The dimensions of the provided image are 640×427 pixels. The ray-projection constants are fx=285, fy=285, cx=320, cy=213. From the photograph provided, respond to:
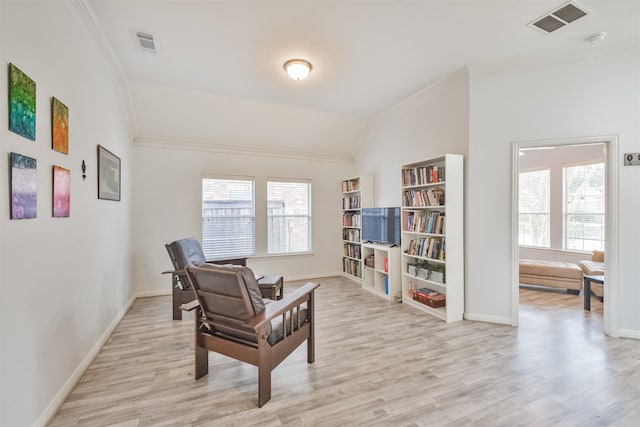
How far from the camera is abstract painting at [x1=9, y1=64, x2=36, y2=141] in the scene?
4.89 ft

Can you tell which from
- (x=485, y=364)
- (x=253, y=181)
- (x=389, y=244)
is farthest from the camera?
(x=253, y=181)

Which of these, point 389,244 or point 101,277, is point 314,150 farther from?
point 101,277

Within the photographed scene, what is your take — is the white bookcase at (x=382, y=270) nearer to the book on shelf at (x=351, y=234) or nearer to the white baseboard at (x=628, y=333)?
the book on shelf at (x=351, y=234)

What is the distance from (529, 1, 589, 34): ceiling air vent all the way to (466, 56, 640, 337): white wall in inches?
24.9

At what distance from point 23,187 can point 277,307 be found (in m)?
1.64

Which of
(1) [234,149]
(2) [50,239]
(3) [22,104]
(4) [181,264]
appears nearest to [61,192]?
(2) [50,239]

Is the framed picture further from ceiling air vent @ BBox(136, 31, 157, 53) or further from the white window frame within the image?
the white window frame

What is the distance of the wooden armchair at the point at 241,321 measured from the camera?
1.91 meters

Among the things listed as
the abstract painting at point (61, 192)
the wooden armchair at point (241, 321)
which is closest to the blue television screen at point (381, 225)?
the wooden armchair at point (241, 321)

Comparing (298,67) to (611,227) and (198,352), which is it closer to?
(198,352)

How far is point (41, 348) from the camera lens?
174 cm

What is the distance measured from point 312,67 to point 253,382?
10.6ft

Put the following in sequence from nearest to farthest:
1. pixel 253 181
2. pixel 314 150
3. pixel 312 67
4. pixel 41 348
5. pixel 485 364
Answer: pixel 41 348, pixel 485 364, pixel 312 67, pixel 253 181, pixel 314 150

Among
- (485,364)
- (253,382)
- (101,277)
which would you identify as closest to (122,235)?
(101,277)
